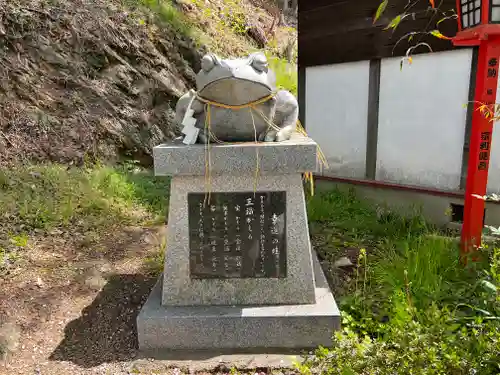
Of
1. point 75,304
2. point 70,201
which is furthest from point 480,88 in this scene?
point 70,201

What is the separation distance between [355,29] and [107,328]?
185 inches

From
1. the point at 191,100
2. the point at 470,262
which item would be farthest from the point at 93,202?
the point at 470,262

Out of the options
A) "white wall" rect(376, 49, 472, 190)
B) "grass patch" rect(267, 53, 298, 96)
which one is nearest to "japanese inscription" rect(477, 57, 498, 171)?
"white wall" rect(376, 49, 472, 190)

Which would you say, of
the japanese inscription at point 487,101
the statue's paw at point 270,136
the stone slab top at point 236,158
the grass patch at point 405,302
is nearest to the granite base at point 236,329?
the grass patch at point 405,302

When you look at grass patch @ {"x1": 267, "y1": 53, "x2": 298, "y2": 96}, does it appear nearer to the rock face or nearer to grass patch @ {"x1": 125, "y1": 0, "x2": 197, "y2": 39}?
grass patch @ {"x1": 125, "y1": 0, "x2": 197, "y2": 39}

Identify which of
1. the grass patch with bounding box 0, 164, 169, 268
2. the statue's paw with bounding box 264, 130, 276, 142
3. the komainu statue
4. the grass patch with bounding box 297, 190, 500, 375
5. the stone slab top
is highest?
the komainu statue

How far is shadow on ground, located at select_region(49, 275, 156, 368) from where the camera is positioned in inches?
106

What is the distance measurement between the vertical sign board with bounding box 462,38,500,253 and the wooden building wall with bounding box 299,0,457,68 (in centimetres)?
137

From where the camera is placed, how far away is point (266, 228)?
278 centimetres

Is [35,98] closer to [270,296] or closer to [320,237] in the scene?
[320,237]

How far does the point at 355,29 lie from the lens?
5.39 m

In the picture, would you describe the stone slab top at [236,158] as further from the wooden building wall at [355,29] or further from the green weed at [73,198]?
the wooden building wall at [355,29]

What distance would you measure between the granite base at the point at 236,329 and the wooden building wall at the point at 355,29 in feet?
11.5

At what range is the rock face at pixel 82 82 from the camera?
6.03 m
